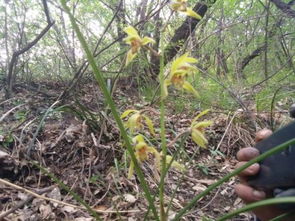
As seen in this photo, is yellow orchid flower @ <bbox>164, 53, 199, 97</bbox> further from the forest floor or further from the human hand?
the forest floor

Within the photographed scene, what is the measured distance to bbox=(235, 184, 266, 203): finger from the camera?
3.41 feet

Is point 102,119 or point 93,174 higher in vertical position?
point 102,119

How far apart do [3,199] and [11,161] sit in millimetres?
274

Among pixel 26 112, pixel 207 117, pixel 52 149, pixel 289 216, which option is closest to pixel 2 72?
pixel 26 112

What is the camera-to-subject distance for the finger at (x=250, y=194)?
104cm

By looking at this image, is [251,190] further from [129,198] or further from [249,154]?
[129,198]

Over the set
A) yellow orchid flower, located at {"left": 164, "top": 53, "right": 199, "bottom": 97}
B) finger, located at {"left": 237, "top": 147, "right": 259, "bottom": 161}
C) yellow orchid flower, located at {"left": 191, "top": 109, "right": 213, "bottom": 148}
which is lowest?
finger, located at {"left": 237, "top": 147, "right": 259, "bottom": 161}

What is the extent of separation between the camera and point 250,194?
1065 mm

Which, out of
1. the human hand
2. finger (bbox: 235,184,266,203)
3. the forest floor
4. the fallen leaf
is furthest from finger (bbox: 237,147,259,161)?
the fallen leaf

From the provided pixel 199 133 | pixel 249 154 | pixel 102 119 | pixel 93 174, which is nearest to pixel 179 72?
pixel 199 133

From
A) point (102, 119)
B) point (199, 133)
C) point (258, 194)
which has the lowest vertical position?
point (258, 194)

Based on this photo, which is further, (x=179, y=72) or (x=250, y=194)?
(x=250, y=194)

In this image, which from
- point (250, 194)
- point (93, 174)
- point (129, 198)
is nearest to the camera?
point (250, 194)

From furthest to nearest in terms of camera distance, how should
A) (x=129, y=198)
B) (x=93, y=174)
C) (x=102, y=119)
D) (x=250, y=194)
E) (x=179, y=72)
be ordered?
(x=102, y=119) → (x=93, y=174) → (x=129, y=198) → (x=250, y=194) → (x=179, y=72)
